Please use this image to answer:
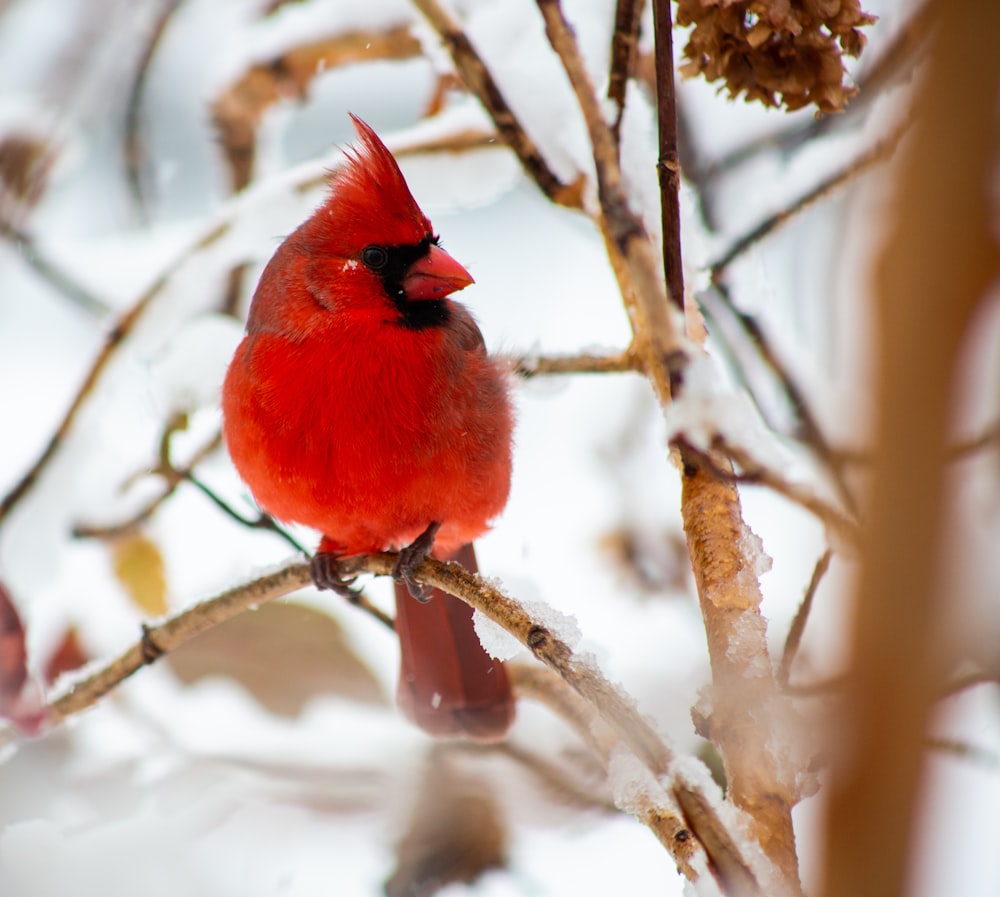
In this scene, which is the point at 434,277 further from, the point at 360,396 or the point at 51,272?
the point at 51,272

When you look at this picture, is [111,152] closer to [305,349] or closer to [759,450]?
[305,349]

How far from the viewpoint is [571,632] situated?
4.23 feet

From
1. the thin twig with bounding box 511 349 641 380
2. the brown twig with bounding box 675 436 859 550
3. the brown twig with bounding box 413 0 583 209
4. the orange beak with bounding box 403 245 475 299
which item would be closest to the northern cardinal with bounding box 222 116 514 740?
the orange beak with bounding box 403 245 475 299

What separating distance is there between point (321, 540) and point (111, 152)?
1445 mm

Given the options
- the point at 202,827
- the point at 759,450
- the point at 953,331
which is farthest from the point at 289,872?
the point at 953,331

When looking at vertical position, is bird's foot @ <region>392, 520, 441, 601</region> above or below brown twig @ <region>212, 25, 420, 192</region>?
below

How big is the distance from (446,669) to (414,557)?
526 mm

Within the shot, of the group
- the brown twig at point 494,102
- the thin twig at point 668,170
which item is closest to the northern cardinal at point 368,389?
the brown twig at point 494,102

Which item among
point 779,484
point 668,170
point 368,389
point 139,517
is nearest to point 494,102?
point 368,389

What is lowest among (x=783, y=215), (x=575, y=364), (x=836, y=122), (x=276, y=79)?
(x=575, y=364)

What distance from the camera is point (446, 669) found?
7.66 ft

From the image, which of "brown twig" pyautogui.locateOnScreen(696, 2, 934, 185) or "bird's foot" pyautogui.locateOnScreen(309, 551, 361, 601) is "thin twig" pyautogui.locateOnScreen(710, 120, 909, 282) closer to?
"brown twig" pyautogui.locateOnScreen(696, 2, 934, 185)

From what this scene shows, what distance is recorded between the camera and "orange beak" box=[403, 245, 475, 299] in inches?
78.2

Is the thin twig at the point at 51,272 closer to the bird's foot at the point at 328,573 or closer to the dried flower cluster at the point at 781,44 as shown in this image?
the bird's foot at the point at 328,573
